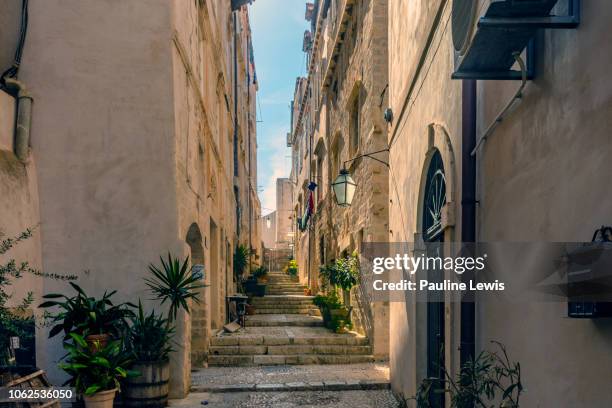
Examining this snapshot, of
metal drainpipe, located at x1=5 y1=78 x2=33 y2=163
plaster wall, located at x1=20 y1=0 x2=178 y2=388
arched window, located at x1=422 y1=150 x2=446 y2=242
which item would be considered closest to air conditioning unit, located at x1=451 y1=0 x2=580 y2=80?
arched window, located at x1=422 y1=150 x2=446 y2=242

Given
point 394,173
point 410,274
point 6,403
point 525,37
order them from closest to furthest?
point 525,37, point 6,403, point 410,274, point 394,173

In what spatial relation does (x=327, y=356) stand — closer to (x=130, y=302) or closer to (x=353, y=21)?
(x=130, y=302)

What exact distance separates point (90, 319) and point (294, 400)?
287 cm

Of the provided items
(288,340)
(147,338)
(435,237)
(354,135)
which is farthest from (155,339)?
(354,135)

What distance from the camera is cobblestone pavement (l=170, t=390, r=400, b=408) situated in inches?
263

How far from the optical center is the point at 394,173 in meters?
7.30

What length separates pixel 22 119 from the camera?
257 inches

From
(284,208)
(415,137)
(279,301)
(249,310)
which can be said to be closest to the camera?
(415,137)

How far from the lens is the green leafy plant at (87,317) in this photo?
5918 mm

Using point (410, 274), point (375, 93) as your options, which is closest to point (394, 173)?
point (410, 274)

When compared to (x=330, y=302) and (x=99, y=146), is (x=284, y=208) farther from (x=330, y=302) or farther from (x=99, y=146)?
(x=99, y=146)

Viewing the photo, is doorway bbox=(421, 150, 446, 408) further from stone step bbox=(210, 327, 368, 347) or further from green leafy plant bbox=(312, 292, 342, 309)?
green leafy plant bbox=(312, 292, 342, 309)

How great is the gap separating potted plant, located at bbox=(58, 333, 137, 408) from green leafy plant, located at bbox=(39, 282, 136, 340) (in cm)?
22

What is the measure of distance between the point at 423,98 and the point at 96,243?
178 inches
